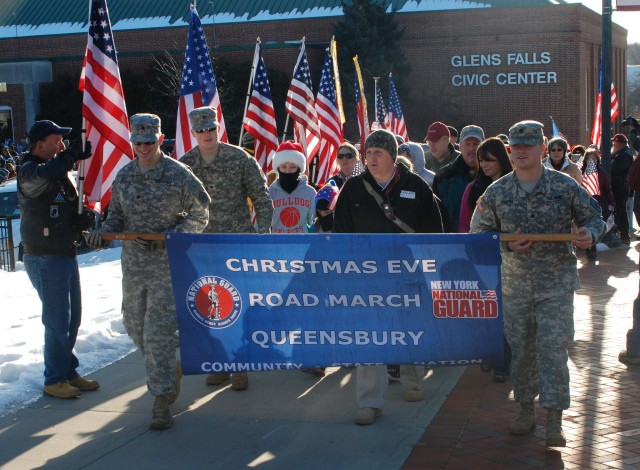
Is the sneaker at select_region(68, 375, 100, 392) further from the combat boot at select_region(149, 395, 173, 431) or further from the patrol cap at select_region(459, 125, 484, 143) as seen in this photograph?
the patrol cap at select_region(459, 125, 484, 143)

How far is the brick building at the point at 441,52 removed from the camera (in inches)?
1615

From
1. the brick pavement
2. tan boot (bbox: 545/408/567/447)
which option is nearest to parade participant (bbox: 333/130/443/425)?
the brick pavement

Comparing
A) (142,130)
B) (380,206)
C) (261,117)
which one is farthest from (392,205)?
(261,117)

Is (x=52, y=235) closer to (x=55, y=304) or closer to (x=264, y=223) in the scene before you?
(x=55, y=304)

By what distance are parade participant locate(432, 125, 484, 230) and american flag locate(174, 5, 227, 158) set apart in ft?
8.53

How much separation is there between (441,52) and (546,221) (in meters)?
38.9

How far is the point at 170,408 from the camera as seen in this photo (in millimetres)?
6836

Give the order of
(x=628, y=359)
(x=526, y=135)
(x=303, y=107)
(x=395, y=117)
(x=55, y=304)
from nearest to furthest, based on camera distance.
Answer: (x=526, y=135)
(x=55, y=304)
(x=628, y=359)
(x=303, y=107)
(x=395, y=117)

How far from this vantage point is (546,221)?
570cm

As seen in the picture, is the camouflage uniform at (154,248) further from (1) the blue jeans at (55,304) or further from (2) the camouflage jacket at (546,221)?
(2) the camouflage jacket at (546,221)

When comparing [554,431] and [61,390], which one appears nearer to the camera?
[554,431]

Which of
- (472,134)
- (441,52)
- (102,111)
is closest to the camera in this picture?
(102,111)

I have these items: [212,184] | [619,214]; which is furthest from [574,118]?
[212,184]

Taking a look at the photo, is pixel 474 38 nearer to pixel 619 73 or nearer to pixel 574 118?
pixel 574 118
